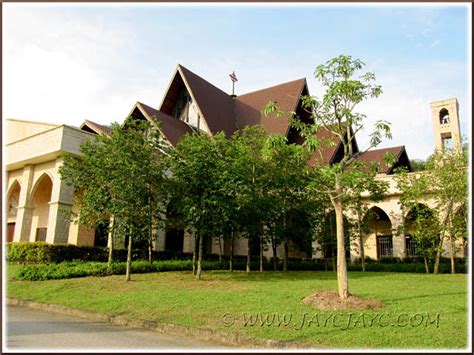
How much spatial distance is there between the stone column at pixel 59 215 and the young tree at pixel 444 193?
49.3 ft

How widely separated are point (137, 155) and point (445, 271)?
15198mm

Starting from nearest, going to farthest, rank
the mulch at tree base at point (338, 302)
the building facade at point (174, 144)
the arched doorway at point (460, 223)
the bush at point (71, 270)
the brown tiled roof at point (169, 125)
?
the mulch at tree base at point (338, 302)
the bush at point (71, 270)
the arched doorway at point (460, 223)
the building facade at point (174, 144)
the brown tiled roof at point (169, 125)

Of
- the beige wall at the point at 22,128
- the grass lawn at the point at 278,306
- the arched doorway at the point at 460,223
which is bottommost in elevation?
the grass lawn at the point at 278,306

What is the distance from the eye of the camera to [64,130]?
62.7ft

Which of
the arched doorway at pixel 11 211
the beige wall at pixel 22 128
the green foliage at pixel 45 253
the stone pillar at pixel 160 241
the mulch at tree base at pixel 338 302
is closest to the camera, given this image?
the mulch at tree base at pixel 338 302

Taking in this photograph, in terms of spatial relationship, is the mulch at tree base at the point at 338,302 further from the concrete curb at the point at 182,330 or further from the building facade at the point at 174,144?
the building facade at the point at 174,144

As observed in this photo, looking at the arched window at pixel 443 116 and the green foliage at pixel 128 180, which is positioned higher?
the arched window at pixel 443 116

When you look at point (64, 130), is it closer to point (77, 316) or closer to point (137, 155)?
point (137, 155)

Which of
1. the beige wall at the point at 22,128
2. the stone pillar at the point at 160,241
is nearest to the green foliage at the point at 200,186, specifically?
the stone pillar at the point at 160,241

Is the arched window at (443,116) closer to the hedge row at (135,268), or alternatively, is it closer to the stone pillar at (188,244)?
the hedge row at (135,268)

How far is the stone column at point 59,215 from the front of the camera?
18.5 m

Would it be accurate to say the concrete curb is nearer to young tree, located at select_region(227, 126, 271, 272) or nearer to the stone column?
young tree, located at select_region(227, 126, 271, 272)

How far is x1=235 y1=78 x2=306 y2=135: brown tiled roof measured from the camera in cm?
2978

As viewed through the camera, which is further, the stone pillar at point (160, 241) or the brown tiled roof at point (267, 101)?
the brown tiled roof at point (267, 101)
